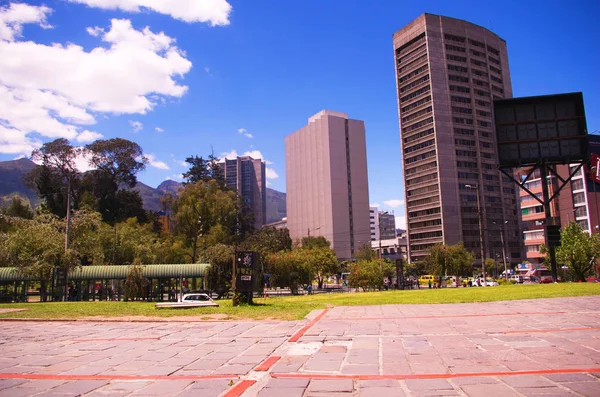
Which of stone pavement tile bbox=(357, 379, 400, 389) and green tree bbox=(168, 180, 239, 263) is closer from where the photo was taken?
stone pavement tile bbox=(357, 379, 400, 389)

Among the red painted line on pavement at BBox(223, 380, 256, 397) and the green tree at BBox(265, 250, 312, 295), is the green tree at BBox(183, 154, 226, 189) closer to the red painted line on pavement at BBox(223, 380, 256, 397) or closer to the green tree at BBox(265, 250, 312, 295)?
the green tree at BBox(265, 250, 312, 295)

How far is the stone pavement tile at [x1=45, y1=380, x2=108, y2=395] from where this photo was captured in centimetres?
596

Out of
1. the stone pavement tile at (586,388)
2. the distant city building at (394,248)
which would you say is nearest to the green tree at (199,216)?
the stone pavement tile at (586,388)

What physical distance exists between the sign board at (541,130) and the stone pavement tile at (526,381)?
81.0 ft

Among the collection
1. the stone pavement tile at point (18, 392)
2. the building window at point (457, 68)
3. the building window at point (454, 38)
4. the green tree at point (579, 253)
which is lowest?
the stone pavement tile at point (18, 392)

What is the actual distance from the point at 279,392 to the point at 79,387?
2972mm

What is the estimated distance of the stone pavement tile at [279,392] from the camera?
18.3ft

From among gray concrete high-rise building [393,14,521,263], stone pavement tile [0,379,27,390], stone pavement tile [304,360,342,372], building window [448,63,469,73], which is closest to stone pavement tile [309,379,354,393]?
stone pavement tile [304,360,342,372]

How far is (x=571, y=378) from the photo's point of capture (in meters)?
5.80

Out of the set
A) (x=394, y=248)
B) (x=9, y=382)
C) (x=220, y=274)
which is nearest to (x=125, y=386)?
(x=9, y=382)

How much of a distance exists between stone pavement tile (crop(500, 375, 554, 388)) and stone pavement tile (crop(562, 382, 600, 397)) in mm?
236

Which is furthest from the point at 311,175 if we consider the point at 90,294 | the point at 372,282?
the point at 90,294

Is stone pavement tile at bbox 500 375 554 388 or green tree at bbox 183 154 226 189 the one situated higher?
green tree at bbox 183 154 226 189

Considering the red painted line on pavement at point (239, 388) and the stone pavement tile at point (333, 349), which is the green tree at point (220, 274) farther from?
the red painted line on pavement at point (239, 388)
